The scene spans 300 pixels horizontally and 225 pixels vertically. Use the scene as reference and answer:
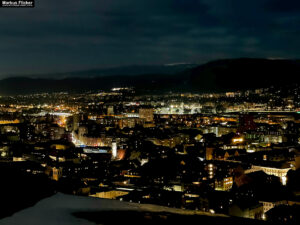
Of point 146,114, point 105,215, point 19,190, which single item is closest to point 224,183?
point 19,190

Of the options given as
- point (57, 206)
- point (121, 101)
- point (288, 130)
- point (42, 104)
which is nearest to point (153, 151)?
point (288, 130)

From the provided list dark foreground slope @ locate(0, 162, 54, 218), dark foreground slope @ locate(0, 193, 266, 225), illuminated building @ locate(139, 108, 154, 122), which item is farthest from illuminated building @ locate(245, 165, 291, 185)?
illuminated building @ locate(139, 108, 154, 122)

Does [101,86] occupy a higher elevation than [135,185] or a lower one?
higher

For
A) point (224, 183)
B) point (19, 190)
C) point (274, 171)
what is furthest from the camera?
point (274, 171)

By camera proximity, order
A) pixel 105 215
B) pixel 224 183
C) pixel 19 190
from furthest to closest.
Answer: pixel 224 183
pixel 19 190
pixel 105 215

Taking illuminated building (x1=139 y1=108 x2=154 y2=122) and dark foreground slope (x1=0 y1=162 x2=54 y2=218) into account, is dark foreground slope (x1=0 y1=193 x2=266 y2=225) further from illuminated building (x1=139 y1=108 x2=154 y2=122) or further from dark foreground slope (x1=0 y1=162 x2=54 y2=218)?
illuminated building (x1=139 y1=108 x2=154 y2=122)

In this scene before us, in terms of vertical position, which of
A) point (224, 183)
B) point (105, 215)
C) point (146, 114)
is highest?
point (105, 215)

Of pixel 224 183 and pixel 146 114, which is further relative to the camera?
pixel 146 114

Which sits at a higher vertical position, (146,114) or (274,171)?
(146,114)

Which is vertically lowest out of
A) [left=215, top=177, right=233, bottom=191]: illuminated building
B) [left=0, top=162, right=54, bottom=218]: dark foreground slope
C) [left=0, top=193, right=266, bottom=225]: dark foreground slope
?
[left=215, top=177, right=233, bottom=191]: illuminated building

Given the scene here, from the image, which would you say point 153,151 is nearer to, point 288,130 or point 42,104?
point 288,130

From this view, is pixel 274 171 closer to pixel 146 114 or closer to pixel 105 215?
pixel 105 215

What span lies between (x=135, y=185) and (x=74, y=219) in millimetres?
10100

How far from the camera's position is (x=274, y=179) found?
12844 millimetres
